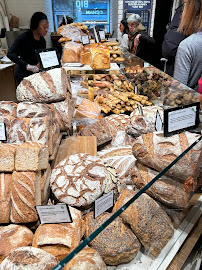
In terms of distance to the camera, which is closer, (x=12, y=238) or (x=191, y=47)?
(x=12, y=238)

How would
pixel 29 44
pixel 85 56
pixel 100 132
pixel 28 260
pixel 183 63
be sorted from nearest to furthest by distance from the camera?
pixel 28 260 → pixel 100 132 → pixel 183 63 → pixel 85 56 → pixel 29 44

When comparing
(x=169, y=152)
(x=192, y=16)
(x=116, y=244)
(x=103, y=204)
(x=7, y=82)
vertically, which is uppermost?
(x=192, y=16)

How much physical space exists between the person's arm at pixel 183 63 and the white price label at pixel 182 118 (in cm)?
128

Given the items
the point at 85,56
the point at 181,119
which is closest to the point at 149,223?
the point at 181,119

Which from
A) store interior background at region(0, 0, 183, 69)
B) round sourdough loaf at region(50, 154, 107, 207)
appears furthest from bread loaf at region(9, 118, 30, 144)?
store interior background at region(0, 0, 183, 69)

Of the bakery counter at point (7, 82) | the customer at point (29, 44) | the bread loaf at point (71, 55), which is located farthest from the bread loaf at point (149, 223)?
the bakery counter at point (7, 82)

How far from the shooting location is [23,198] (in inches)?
36.2

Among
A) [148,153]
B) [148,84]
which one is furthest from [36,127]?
[148,84]

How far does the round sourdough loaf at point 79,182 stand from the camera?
3.37 feet

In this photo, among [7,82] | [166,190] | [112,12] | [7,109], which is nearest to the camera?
[166,190]

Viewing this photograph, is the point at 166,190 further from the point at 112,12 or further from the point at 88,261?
the point at 112,12

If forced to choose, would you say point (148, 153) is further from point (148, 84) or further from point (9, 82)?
point (9, 82)

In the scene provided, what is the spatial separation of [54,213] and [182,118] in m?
0.72

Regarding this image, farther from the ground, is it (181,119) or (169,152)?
(181,119)
